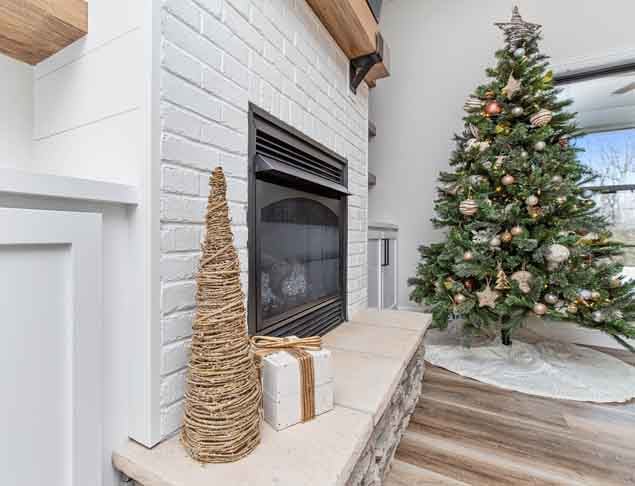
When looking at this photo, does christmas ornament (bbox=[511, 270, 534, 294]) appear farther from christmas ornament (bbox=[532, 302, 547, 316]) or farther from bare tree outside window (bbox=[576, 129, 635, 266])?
bare tree outside window (bbox=[576, 129, 635, 266])

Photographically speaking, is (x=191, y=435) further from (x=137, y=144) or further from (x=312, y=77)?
(x=312, y=77)

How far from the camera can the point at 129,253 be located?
2.45 feet

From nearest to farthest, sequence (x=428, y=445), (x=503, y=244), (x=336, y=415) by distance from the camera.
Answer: (x=336, y=415) < (x=428, y=445) < (x=503, y=244)

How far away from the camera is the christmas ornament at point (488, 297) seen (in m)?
2.05

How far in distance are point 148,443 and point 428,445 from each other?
107 centimetres

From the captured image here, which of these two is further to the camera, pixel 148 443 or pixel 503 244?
pixel 503 244

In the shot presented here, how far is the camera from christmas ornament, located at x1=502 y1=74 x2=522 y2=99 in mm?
2117

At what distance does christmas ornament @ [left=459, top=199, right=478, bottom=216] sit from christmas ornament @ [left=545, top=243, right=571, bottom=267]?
46cm

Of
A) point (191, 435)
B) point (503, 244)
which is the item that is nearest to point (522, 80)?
point (503, 244)

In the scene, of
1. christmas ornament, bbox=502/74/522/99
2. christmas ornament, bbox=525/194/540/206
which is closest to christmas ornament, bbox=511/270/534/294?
christmas ornament, bbox=525/194/540/206

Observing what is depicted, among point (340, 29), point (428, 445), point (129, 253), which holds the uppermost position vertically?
point (340, 29)

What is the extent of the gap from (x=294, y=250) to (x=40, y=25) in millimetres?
1019

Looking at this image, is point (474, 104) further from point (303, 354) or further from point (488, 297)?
point (303, 354)

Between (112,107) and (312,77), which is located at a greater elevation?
(312,77)
